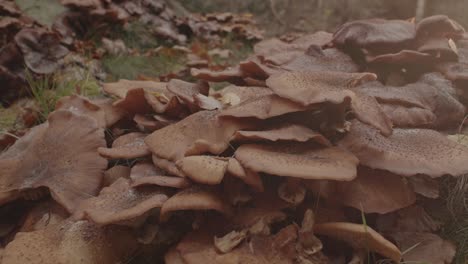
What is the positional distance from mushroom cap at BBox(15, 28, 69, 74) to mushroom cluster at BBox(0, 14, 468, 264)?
6.63 feet

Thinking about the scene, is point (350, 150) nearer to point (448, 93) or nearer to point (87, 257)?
point (448, 93)

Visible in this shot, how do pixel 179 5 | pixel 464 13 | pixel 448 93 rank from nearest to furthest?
pixel 448 93 → pixel 464 13 → pixel 179 5

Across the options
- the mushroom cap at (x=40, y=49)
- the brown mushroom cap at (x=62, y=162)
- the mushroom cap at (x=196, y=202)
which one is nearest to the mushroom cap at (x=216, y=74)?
the brown mushroom cap at (x=62, y=162)

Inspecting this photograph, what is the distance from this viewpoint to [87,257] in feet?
6.73

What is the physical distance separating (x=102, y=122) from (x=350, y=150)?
58.8 inches

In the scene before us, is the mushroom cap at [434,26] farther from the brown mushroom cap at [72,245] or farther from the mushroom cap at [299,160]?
the brown mushroom cap at [72,245]

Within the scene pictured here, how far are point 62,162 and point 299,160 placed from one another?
1.33 m

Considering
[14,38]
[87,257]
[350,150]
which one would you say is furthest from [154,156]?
[14,38]

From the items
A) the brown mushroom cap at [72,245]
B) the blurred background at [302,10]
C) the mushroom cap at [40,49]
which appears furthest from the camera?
the blurred background at [302,10]

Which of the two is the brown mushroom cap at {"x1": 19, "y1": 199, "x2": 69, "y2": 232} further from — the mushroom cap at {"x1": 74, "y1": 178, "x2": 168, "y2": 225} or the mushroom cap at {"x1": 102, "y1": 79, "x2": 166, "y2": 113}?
the mushroom cap at {"x1": 102, "y1": 79, "x2": 166, "y2": 113}

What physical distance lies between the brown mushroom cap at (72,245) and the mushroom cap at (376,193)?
3.42 feet

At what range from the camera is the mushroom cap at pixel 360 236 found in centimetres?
187

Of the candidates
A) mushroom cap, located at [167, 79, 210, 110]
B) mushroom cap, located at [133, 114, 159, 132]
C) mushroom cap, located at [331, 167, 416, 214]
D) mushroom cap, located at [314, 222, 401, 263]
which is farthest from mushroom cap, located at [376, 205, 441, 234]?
mushroom cap, located at [133, 114, 159, 132]

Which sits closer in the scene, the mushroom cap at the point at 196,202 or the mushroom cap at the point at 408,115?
the mushroom cap at the point at 196,202
